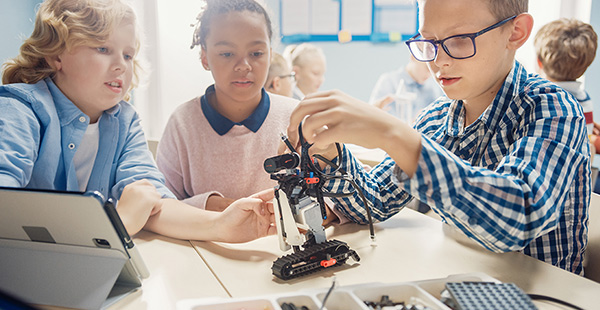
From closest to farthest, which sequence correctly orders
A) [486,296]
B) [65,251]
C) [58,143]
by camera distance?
[486,296] → [65,251] → [58,143]

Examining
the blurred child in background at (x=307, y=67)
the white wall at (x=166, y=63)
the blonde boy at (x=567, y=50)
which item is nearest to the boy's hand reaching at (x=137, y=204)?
the white wall at (x=166, y=63)

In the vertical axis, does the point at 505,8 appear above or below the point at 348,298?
above

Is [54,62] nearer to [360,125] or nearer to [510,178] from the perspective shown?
[360,125]

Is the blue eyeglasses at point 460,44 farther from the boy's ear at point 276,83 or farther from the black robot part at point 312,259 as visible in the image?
the boy's ear at point 276,83

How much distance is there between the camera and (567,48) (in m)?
2.40

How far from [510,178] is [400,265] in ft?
0.86

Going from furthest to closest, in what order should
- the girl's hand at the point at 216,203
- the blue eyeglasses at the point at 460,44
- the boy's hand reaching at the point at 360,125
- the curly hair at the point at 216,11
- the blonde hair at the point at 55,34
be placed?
the curly hair at the point at 216,11 < the girl's hand at the point at 216,203 < the blonde hair at the point at 55,34 < the blue eyeglasses at the point at 460,44 < the boy's hand reaching at the point at 360,125

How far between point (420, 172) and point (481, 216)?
0.47 feet

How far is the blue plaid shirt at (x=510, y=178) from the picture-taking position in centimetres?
80

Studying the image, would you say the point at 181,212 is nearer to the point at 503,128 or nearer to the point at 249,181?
the point at 249,181

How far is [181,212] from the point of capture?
1.08 meters

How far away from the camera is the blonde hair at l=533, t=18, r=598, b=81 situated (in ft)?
7.80

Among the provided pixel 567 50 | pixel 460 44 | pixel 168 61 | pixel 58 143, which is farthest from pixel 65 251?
pixel 567 50

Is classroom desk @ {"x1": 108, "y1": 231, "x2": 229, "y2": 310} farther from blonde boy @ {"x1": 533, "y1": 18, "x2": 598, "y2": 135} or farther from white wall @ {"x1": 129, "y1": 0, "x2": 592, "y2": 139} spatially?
blonde boy @ {"x1": 533, "y1": 18, "x2": 598, "y2": 135}
